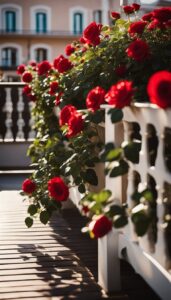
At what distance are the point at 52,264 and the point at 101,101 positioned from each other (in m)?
1.08

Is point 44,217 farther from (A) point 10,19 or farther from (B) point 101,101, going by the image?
(A) point 10,19

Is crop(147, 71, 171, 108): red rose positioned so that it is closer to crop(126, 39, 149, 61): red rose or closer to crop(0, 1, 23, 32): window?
crop(126, 39, 149, 61): red rose

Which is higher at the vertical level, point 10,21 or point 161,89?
point 10,21

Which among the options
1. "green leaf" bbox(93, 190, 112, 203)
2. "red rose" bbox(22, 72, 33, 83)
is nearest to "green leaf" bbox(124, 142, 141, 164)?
"green leaf" bbox(93, 190, 112, 203)

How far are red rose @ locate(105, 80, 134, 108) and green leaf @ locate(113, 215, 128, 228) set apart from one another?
432mm

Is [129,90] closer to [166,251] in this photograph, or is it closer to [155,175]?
[155,175]

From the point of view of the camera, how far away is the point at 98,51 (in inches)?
122

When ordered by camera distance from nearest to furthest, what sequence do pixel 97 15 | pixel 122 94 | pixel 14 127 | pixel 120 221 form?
pixel 120 221, pixel 122 94, pixel 14 127, pixel 97 15

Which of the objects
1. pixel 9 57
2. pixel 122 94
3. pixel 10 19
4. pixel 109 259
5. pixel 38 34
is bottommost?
pixel 109 259

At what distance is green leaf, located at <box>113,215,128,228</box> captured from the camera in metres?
1.74

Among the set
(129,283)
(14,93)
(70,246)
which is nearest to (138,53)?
(129,283)

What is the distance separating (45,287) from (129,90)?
1.14 m

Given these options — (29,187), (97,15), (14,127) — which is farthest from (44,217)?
(97,15)

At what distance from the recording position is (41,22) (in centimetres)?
3038
